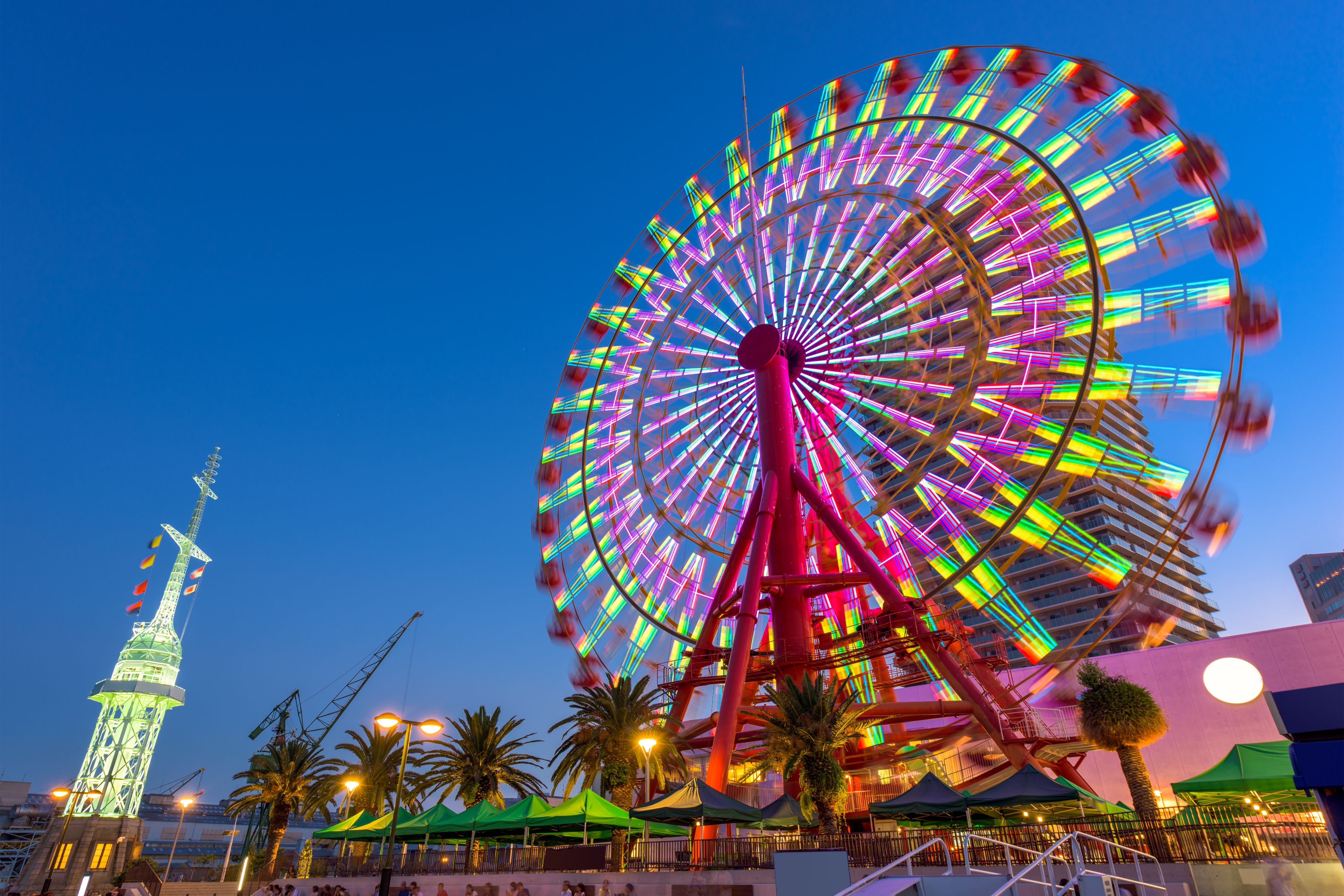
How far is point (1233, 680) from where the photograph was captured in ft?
97.0

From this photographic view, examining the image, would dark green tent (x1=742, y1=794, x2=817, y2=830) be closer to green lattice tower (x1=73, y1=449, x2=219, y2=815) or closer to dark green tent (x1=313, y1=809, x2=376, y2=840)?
dark green tent (x1=313, y1=809, x2=376, y2=840)

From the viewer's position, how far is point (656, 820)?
19.6 meters

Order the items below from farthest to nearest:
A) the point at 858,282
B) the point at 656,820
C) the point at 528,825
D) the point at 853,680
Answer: the point at 853,680
the point at 858,282
the point at 528,825
the point at 656,820

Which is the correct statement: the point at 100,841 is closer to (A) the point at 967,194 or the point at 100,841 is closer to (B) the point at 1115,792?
(B) the point at 1115,792

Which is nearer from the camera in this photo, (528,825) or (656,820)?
(656,820)

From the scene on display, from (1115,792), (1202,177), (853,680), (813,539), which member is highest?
(1202,177)

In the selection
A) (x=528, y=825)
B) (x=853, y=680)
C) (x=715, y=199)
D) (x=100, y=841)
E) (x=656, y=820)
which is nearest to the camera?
(x=656, y=820)

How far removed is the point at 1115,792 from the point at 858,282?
23585 millimetres

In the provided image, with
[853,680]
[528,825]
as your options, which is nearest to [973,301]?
[853,680]

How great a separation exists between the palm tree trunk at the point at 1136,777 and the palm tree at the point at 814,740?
8353 mm

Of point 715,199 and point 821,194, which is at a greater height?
point 715,199

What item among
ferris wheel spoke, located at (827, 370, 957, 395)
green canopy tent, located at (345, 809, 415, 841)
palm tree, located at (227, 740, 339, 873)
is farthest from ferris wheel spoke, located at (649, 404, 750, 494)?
palm tree, located at (227, 740, 339, 873)

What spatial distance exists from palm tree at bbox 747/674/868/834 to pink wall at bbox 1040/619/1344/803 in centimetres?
1575

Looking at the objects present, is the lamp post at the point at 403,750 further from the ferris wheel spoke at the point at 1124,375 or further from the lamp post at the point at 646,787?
the ferris wheel spoke at the point at 1124,375
